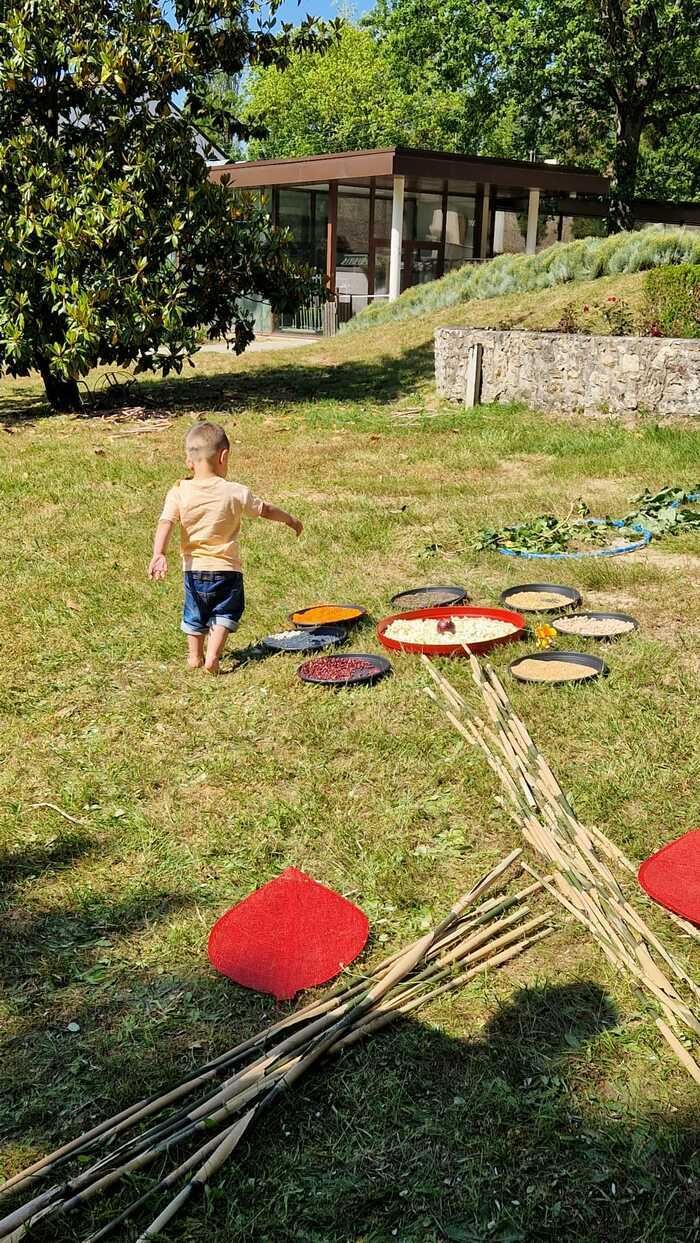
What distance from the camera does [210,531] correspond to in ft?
18.1

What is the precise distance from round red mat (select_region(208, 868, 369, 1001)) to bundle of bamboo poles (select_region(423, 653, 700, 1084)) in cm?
73

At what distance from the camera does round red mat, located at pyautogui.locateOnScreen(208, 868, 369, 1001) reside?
3285 mm

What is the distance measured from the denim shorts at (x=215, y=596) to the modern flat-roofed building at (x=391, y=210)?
2221cm

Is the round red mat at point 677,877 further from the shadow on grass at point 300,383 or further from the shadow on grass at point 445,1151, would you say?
the shadow on grass at point 300,383

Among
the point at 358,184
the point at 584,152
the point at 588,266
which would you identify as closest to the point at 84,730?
the point at 588,266

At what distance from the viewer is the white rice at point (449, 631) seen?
19.1 ft

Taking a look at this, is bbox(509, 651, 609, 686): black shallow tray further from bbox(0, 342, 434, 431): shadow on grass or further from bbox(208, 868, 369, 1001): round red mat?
bbox(0, 342, 434, 431): shadow on grass

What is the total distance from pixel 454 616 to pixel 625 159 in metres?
28.8

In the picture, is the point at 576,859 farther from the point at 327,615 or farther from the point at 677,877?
the point at 327,615

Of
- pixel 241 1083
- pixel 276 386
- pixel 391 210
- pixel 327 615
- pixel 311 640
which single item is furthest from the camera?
pixel 391 210

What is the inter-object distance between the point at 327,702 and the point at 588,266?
15.9 metres

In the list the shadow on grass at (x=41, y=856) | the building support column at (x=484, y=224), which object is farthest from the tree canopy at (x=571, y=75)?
the shadow on grass at (x=41, y=856)

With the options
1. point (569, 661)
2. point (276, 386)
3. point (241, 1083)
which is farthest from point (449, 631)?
point (276, 386)

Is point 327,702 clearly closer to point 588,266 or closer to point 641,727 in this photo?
point 641,727
